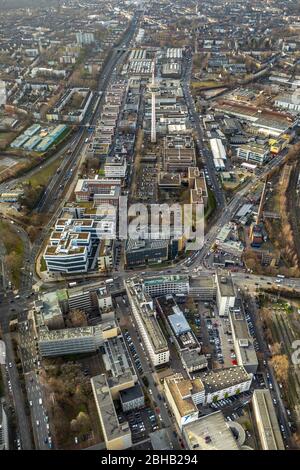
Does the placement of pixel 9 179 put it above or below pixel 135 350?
above

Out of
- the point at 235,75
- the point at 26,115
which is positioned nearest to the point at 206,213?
the point at 26,115

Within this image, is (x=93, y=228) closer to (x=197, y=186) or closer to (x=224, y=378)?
(x=197, y=186)

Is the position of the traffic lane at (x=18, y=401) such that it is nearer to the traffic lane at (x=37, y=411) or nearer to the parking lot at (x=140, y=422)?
the traffic lane at (x=37, y=411)

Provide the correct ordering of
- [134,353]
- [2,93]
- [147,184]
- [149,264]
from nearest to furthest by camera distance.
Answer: [134,353], [149,264], [147,184], [2,93]

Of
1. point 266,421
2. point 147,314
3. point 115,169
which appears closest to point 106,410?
point 147,314

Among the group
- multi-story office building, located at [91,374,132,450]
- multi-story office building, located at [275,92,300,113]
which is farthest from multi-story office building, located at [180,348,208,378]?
multi-story office building, located at [275,92,300,113]

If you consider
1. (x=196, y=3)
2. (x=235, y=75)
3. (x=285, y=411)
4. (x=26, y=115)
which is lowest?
(x=285, y=411)

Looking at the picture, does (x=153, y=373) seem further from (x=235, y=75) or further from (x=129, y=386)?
(x=235, y=75)
